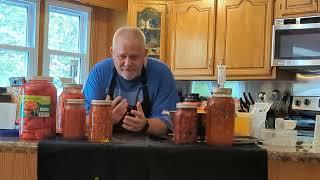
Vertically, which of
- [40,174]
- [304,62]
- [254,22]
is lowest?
[40,174]

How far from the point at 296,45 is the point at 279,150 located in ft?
8.40

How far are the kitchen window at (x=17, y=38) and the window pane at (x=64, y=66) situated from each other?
19cm

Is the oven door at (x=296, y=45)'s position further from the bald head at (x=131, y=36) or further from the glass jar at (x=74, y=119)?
the glass jar at (x=74, y=119)

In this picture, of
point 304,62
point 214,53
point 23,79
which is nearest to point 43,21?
point 214,53

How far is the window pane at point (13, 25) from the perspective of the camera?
12.3 ft

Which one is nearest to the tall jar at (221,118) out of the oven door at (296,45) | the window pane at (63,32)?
the oven door at (296,45)

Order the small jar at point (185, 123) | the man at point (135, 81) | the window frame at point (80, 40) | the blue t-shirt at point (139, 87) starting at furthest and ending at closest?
the window frame at point (80, 40) < the blue t-shirt at point (139, 87) < the man at point (135, 81) < the small jar at point (185, 123)

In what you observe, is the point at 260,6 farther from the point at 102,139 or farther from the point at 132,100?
the point at 102,139

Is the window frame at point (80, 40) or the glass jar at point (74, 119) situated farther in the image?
the window frame at point (80, 40)

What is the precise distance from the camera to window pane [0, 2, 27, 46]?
12.3 feet

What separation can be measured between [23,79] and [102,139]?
1.11 feet

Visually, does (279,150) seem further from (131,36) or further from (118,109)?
(131,36)

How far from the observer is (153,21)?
4.21 meters

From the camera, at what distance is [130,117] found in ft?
4.92
